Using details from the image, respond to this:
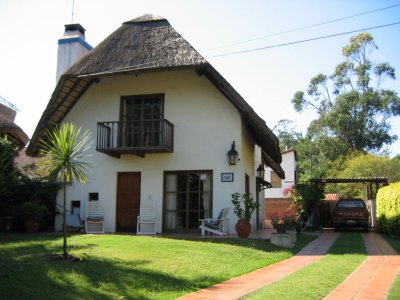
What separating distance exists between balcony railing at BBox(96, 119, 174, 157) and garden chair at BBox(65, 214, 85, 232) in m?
2.40

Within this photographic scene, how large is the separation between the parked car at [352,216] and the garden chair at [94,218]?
1008cm

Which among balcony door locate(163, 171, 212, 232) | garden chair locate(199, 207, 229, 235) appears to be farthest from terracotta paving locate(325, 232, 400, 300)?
balcony door locate(163, 171, 212, 232)

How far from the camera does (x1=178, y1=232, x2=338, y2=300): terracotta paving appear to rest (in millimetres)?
5773

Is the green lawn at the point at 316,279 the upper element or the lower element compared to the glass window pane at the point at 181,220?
lower

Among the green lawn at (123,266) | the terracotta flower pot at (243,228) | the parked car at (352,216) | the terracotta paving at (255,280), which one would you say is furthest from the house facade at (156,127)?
the parked car at (352,216)

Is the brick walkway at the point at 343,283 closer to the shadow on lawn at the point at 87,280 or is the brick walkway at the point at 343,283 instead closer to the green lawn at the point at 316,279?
the green lawn at the point at 316,279

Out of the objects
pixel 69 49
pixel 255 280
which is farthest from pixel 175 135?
pixel 255 280

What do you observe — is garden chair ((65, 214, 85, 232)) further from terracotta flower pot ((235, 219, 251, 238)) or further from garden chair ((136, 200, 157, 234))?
terracotta flower pot ((235, 219, 251, 238))

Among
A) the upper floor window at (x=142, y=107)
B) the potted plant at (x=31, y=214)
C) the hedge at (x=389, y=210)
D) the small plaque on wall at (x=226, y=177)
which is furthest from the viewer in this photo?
the hedge at (x=389, y=210)

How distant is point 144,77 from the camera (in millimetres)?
15164

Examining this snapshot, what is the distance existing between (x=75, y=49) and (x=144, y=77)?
4963 mm

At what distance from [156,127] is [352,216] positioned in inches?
376

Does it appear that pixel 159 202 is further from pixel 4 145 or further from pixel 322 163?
pixel 322 163

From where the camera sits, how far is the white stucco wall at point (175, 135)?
13.9 m
